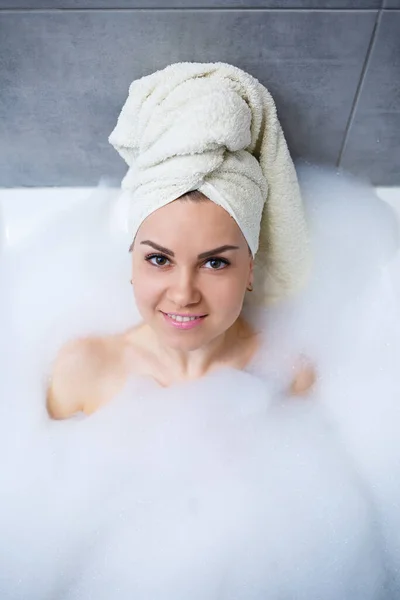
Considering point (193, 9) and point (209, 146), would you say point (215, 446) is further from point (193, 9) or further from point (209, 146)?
point (193, 9)

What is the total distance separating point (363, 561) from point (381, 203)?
757mm

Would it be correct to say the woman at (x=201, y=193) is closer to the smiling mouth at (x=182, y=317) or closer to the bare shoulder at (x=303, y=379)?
the smiling mouth at (x=182, y=317)

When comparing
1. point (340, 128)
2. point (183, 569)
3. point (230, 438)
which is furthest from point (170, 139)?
point (183, 569)

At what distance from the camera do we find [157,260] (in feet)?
2.91

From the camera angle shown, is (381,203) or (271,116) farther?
(381,203)

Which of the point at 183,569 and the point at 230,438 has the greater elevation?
the point at 230,438

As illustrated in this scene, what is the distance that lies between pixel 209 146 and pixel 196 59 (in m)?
0.27

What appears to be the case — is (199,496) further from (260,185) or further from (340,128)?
(340,128)

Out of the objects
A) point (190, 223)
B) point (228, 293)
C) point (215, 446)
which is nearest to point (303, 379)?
point (215, 446)

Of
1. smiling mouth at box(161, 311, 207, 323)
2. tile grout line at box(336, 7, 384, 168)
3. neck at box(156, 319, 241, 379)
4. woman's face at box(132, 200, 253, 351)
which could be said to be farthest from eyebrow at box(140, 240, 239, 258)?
tile grout line at box(336, 7, 384, 168)

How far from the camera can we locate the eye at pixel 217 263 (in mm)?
871

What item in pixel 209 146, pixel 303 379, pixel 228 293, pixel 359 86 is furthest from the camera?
pixel 303 379

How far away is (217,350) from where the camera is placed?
3.71 ft

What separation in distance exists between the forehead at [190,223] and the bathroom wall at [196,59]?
315mm
